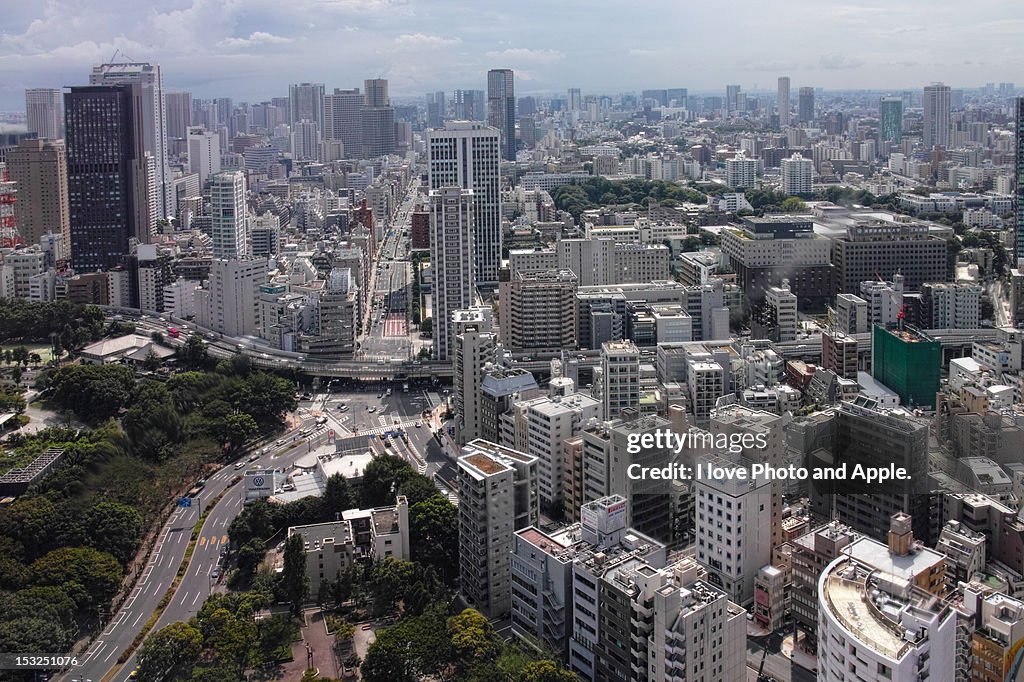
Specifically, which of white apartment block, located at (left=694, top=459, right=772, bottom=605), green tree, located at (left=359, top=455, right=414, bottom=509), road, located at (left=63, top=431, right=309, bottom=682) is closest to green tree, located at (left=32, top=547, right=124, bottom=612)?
road, located at (left=63, top=431, right=309, bottom=682)

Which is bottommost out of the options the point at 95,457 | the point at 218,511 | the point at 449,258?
the point at 218,511

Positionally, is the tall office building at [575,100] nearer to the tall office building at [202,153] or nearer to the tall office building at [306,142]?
the tall office building at [306,142]

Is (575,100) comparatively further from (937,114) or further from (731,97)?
(937,114)

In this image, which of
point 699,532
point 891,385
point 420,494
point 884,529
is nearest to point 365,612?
point 420,494

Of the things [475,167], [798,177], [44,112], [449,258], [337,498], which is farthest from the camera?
[44,112]

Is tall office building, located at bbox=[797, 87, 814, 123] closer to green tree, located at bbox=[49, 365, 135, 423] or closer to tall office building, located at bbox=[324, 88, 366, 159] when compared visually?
tall office building, located at bbox=[324, 88, 366, 159]

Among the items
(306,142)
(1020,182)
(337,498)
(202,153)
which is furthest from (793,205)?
(306,142)
